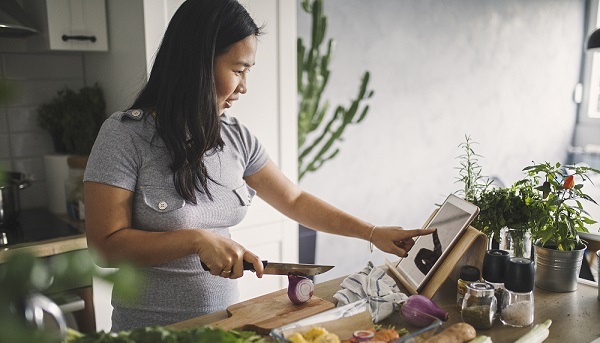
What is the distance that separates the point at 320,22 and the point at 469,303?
2148 mm

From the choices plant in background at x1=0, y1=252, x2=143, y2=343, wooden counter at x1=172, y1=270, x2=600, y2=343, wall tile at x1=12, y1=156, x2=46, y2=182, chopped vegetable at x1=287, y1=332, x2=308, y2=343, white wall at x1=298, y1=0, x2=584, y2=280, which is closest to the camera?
plant in background at x1=0, y1=252, x2=143, y2=343

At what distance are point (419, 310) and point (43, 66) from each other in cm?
203

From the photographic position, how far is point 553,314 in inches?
48.6

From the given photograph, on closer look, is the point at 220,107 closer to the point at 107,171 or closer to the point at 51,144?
the point at 107,171

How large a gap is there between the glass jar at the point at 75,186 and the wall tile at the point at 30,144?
0.32 metres

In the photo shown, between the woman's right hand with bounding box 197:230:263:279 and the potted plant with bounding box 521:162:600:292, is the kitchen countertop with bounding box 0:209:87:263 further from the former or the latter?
the potted plant with bounding box 521:162:600:292

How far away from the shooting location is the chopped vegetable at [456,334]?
1036mm

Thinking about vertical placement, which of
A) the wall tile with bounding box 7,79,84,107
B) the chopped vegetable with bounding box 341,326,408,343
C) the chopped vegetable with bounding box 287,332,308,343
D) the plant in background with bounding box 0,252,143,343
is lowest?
the chopped vegetable with bounding box 341,326,408,343

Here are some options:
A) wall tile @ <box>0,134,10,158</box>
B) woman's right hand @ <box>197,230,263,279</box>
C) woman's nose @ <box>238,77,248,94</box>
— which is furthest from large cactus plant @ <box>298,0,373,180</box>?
woman's right hand @ <box>197,230,263,279</box>

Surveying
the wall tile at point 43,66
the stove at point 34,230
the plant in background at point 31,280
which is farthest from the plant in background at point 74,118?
the plant in background at point 31,280

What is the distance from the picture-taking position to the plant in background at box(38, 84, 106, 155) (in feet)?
7.63

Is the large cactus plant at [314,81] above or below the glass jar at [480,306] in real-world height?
above

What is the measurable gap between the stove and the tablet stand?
1344mm

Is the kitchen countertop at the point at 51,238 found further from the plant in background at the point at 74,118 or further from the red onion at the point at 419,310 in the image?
the red onion at the point at 419,310
